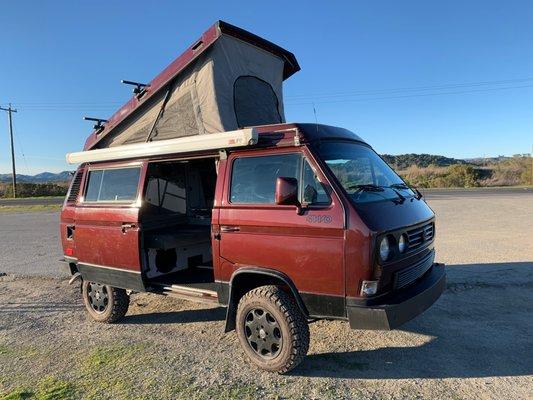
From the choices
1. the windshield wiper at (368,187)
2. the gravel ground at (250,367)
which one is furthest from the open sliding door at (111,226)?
the windshield wiper at (368,187)

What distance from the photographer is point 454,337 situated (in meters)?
5.12

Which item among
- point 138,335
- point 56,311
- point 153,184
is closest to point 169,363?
point 138,335

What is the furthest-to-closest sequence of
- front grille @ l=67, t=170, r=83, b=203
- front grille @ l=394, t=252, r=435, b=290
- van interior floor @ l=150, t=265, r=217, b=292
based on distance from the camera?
front grille @ l=67, t=170, r=83, b=203
van interior floor @ l=150, t=265, r=217, b=292
front grille @ l=394, t=252, r=435, b=290

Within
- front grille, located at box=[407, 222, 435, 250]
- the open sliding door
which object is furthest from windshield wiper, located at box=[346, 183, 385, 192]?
the open sliding door

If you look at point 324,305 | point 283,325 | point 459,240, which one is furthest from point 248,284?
point 459,240

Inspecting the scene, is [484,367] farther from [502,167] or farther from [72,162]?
[502,167]

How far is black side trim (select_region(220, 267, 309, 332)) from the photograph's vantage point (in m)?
4.32

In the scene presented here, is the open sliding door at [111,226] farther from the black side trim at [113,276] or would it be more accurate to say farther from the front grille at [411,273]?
the front grille at [411,273]

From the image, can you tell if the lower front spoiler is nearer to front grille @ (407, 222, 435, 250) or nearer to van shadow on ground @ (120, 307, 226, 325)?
front grille @ (407, 222, 435, 250)

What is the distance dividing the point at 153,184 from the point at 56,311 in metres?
2.61

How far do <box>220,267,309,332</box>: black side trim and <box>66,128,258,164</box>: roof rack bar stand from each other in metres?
1.28

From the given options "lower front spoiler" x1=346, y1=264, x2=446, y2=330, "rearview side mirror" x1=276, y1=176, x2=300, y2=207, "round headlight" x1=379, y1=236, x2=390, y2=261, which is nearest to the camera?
"lower front spoiler" x1=346, y1=264, x2=446, y2=330

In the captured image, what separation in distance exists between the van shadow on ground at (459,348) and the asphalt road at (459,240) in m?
2.65

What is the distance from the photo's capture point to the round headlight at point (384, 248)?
13.2 feet
